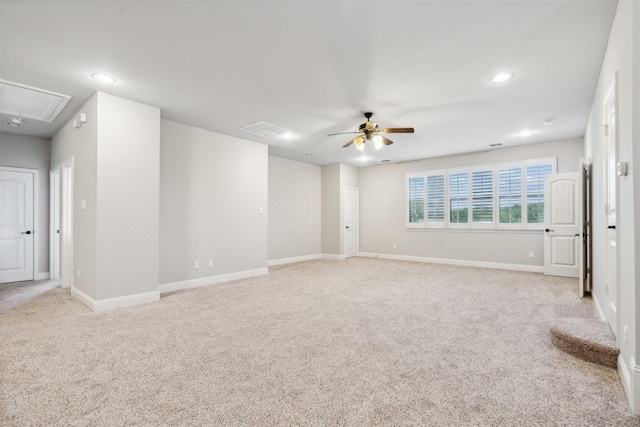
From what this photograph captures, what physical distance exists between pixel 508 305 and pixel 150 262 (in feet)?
15.9

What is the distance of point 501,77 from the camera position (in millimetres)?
3416

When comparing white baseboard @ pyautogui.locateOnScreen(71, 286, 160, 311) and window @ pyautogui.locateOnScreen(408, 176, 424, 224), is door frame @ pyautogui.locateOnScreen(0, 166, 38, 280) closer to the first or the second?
white baseboard @ pyautogui.locateOnScreen(71, 286, 160, 311)

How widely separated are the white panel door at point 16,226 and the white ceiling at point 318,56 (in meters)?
1.45

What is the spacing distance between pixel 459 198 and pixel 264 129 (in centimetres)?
501

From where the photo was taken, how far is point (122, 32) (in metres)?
2.57

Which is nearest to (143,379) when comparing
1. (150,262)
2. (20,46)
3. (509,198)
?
(150,262)

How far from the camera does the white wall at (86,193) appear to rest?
3.82 m

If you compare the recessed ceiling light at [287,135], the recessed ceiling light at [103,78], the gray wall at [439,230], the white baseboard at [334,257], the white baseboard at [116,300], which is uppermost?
the recessed ceiling light at [103,78]

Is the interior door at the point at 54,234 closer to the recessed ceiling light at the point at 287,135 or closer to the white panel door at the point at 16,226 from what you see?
the white panel door at the point at 16,226

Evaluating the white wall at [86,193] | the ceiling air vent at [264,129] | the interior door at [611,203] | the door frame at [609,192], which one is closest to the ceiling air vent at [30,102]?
the white wall at [86,193]

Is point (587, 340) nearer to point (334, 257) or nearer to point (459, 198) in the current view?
point (459, 198)

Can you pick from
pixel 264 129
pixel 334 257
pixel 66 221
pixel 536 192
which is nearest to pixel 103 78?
pixel 264 129

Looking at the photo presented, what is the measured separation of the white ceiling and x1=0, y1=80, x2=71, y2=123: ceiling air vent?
0.14m

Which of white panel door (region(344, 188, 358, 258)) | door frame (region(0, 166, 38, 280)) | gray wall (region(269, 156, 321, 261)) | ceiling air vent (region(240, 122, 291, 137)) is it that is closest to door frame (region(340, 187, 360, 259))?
white panel door (region(344, 188, 358, 258))
